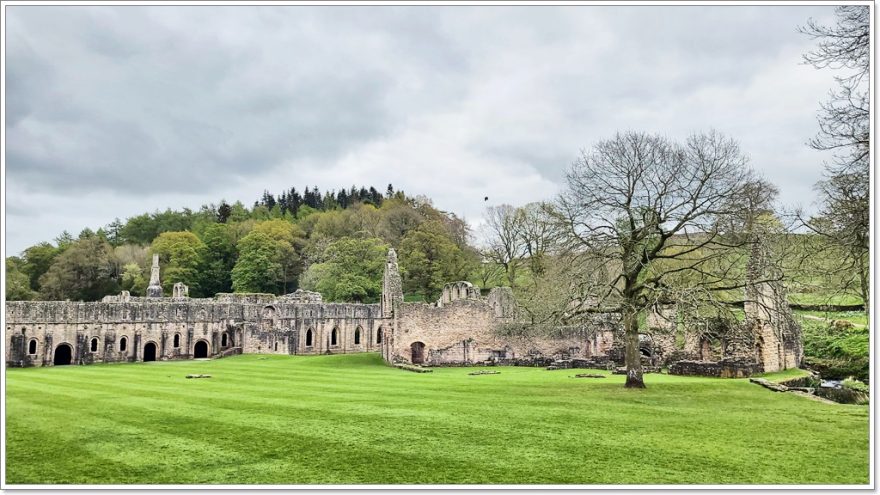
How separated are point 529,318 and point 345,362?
10375 millimetres

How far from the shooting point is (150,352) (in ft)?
152

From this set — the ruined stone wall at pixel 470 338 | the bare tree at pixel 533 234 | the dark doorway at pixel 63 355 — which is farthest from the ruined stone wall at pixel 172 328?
the ruined stone wall at pixel 470 338

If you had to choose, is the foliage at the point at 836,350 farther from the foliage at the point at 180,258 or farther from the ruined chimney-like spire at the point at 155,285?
the foliage at the point at 180,258

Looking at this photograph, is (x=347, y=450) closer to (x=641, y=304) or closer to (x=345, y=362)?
(x=641, y=304)

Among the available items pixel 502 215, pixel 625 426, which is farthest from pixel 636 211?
pixel 502 215

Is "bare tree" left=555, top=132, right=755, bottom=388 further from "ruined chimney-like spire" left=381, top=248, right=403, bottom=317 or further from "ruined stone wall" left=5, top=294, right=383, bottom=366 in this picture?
"ruined stone wall" left=5, top=294, right=383, bottom=366

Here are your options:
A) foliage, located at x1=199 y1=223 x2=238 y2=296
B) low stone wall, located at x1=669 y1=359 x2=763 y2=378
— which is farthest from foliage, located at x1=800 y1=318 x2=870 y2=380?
foliage, located at x1=199 y1=223 x2=238 y2=296

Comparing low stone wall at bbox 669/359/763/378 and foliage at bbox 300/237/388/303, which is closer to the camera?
low stone wall at bbox 669/359/763/378

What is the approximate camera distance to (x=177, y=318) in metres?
47.0

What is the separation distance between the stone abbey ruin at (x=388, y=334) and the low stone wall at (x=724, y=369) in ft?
0.12

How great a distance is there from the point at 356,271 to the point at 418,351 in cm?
→ 2848

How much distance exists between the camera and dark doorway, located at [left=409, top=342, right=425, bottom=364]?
36.1m

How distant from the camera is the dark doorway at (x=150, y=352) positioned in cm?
4607

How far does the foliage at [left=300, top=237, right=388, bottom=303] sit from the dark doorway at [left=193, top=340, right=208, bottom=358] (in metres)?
15.5
